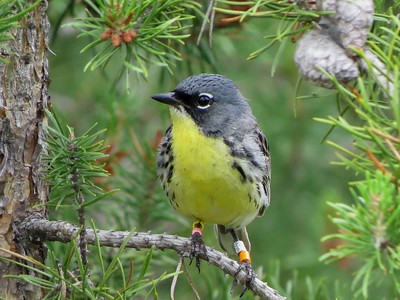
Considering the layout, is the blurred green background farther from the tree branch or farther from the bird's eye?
the tree branch

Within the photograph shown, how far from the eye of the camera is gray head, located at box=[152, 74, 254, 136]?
11.8 ft

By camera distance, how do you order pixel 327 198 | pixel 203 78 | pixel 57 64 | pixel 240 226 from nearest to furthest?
pixel 203 78
pixel 240 226
pixel 327 198
pixel 57 64

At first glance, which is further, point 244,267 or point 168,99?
point 168,99

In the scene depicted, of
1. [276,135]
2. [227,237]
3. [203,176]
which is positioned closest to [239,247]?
[227,237]

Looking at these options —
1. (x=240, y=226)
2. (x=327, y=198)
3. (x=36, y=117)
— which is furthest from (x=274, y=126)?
(x=36, y=117)

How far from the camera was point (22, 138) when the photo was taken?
9.08ft

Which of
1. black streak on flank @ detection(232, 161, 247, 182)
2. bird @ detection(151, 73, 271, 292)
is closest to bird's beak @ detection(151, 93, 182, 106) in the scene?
bird @ detection(151, 73, 271, 292)

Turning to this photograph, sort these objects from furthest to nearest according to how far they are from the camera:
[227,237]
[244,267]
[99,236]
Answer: [227,237] < [244,267] < [99,236]

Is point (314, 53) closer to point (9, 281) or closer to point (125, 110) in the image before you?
point (9, 281)

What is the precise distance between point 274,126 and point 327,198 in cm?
84

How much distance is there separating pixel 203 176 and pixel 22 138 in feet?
3.04

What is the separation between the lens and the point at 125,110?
165 inches

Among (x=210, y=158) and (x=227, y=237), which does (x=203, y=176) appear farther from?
(x=227, y=237)

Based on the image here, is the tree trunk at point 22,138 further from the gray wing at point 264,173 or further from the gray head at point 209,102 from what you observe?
the gray wing at point 264,173
